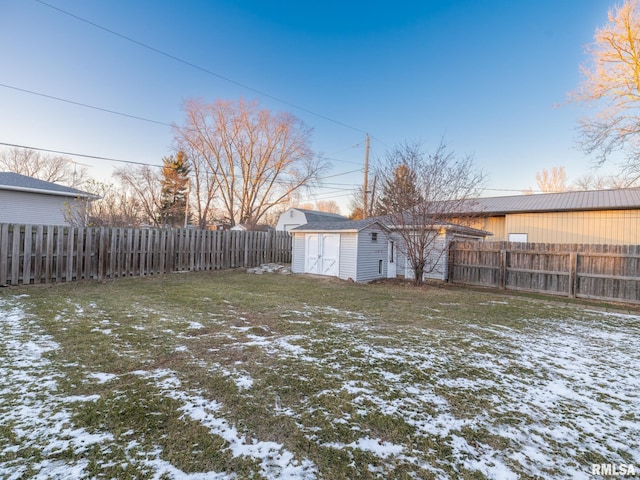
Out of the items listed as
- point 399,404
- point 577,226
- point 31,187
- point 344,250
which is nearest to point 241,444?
point 399,404

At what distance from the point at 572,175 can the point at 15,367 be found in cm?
3745

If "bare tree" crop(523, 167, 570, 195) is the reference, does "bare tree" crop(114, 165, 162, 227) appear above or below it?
below

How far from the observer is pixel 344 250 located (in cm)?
1170

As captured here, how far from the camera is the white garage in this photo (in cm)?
1144

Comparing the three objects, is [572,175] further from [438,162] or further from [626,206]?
[438,162]

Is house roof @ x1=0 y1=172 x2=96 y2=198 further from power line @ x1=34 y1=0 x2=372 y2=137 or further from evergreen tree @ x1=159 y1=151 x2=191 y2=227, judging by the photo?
evergreen tree @ x1=159 y1=151 x2=191 y2=227

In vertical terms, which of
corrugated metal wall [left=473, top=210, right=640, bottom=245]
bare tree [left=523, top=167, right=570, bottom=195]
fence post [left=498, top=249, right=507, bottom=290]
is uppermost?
bare tree [left=523, top=167, right=570, bottom=195]

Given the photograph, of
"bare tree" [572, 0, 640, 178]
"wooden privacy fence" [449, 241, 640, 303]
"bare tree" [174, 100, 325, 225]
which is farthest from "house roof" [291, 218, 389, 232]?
"bare tree" [174, 100, 325, 225]

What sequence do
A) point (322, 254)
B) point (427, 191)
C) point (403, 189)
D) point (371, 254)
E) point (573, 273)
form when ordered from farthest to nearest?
point (322, 254), point (371, 254), point (403, 189), point (427, 191), point (573, 273)

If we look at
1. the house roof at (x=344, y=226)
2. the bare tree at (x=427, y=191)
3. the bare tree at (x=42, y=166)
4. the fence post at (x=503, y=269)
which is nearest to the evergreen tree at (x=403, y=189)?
the bare tree at (x=427, y=191)

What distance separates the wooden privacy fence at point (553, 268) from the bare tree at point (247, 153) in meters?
19.2

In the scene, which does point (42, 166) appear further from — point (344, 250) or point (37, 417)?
point (37, 417)

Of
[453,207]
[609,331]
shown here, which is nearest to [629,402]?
[609,331]

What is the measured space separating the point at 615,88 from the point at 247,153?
940 inches
